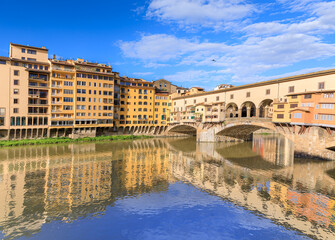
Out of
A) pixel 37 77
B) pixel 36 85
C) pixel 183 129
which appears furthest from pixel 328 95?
pixel 36 85

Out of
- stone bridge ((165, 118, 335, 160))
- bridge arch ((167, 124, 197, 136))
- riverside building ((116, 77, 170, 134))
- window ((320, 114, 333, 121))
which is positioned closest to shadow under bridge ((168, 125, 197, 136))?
bridge arch ((167, 124, 197, 136))

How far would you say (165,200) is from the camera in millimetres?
20766

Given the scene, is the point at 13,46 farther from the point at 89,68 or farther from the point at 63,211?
the point at 63,211

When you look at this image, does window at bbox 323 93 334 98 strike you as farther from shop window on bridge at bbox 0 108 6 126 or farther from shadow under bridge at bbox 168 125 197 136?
shop window on bridge at bbox 0 108 6 126

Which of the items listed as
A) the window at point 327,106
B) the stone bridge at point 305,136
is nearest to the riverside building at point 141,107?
the stone bridge at point 305,136

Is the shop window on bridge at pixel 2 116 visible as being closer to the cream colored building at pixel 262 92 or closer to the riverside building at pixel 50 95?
the riverside building at pixel 50 95

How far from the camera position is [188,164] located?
3672cm

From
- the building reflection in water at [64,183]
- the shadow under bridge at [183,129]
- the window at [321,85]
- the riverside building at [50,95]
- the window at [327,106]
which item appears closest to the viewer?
the building reflection in water at [64,183]

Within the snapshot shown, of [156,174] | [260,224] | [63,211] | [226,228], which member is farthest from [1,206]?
[260,224]

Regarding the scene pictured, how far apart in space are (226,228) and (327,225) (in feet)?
27.0

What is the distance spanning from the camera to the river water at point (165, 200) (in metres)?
A: 15.5


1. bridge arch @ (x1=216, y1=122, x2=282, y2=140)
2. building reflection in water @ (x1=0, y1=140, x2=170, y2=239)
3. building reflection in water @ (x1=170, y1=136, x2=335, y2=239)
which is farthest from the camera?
bridge arch @ (x1=216, y1=122, x2=282, y2=140)

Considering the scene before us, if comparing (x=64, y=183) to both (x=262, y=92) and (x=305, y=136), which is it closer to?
(x=305, y=136)

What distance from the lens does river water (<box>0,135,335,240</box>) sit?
1550 centimetres
